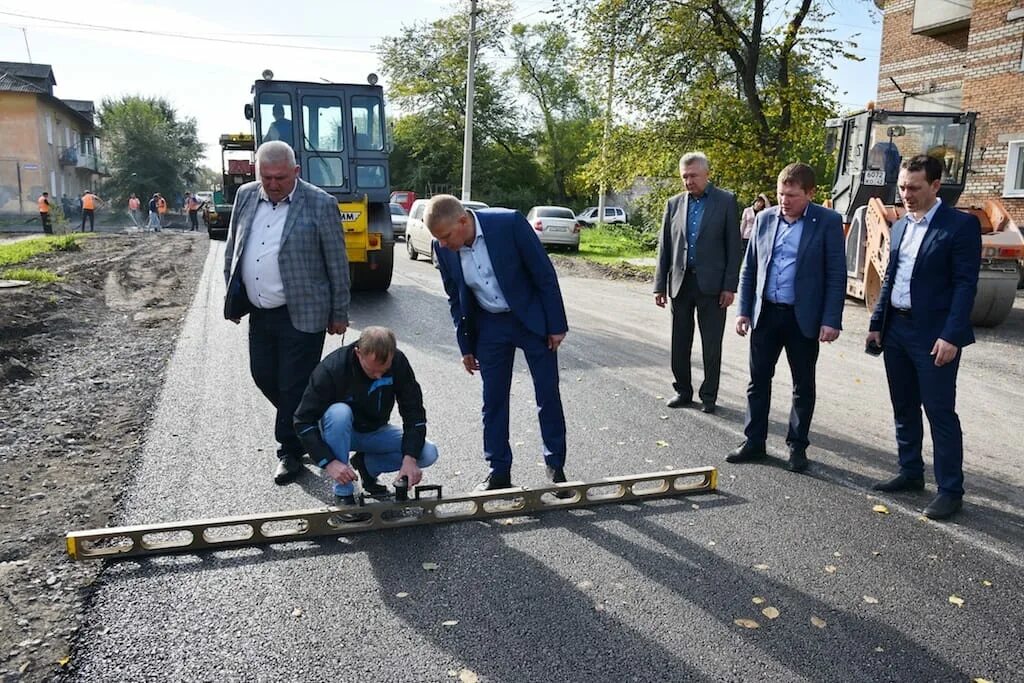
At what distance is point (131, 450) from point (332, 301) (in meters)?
1.84

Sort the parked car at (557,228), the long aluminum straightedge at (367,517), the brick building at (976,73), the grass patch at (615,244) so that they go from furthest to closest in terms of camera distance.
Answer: the parked car at (557,228), the grass patch at (615,244), the brick building at (976,73), the long aluminum straightedge at (367,517)

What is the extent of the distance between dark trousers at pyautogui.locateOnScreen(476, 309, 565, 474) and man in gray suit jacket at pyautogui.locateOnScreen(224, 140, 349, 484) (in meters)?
0.95

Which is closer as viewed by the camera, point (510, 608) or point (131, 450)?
point (510, 608)

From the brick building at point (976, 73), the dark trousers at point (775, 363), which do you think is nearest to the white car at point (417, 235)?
the brick building at point (976, 73)

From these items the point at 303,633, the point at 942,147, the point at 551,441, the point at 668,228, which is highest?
the point at 942,147

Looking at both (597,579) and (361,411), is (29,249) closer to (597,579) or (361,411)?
(361,411)

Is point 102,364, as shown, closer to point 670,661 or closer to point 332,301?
point 332,301

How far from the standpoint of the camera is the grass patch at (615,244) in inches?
926

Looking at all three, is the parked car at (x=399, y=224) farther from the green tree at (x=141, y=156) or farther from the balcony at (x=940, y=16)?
the green tree at (x=141, y=156)

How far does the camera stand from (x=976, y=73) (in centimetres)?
1977

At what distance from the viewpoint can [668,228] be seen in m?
6.71

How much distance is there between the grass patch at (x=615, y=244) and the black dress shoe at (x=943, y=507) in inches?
677

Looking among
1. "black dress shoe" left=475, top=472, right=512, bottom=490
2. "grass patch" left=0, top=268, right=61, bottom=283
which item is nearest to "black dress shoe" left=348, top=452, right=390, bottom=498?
"black dress shoe" left=475, top=472, right=512, bottom=490

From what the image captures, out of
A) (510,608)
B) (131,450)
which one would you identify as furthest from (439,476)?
(131,450)
